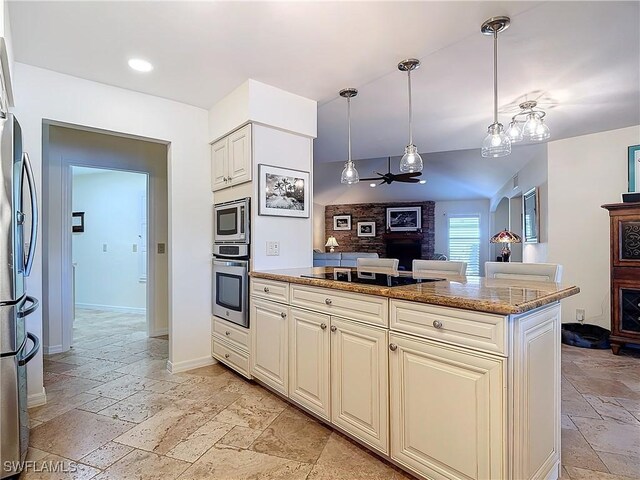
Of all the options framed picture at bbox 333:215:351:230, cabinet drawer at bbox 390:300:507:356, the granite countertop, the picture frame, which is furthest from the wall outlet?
framed picture at bbox 333:215:351:230

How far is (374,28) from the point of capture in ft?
6.50

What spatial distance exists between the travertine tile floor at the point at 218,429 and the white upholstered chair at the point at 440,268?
1079mm

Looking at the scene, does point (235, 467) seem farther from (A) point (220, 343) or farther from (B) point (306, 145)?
(B) point (306, 145)

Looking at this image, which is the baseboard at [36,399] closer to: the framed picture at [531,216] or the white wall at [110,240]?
the white wall at [110,240]

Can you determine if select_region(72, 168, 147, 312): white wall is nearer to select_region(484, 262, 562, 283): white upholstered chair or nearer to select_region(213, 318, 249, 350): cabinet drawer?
select_region(213, 318, 249, 350): cabinet drawer

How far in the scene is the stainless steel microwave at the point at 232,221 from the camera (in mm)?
2734

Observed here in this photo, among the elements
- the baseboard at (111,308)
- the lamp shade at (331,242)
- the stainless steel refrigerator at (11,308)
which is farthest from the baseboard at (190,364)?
the lamp shade at (331,242)

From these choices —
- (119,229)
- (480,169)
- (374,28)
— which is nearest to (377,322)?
(374,28)

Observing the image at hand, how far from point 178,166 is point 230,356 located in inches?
66.2

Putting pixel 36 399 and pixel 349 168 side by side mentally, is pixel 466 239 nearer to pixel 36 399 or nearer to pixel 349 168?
pixel 349 168

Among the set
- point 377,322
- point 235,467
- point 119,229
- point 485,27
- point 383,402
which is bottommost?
point 235,467

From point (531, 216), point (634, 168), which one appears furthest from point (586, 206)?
point (531, 216)

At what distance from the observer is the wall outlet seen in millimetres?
2818

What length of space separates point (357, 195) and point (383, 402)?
29.6 feet
